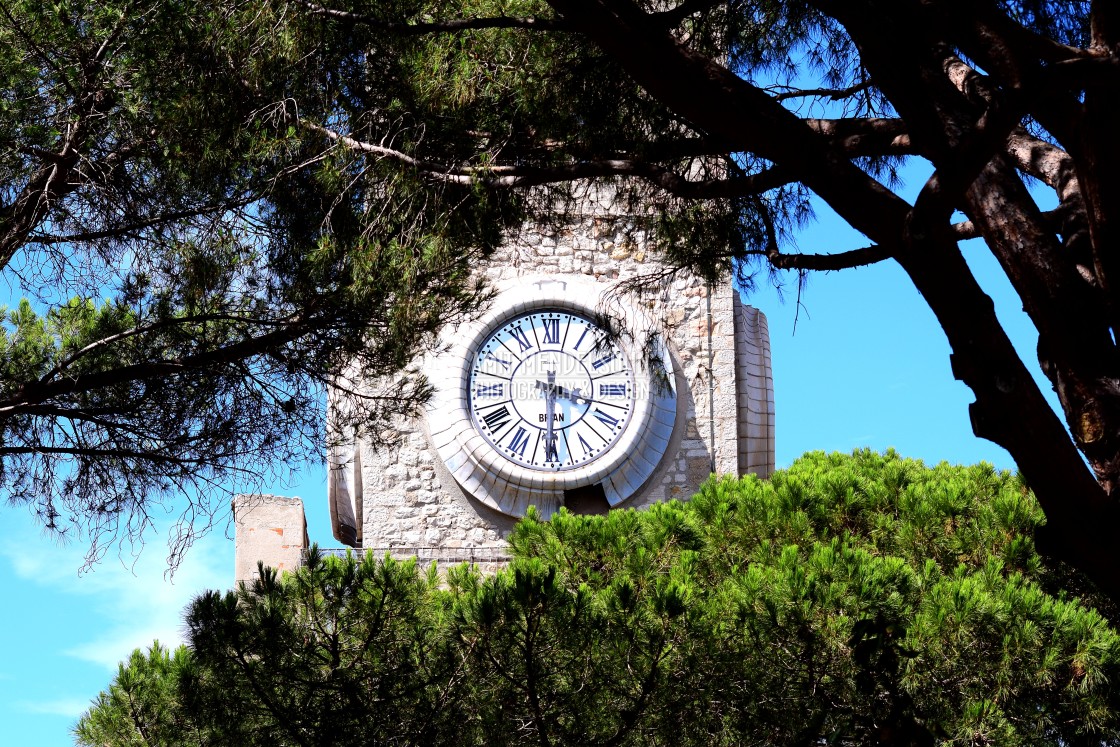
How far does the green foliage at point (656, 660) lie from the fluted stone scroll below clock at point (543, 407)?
4032 mm

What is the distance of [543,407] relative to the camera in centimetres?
1102

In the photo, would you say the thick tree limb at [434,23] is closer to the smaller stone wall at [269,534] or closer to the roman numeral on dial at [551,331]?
the roman numeral on dial at [551,331]

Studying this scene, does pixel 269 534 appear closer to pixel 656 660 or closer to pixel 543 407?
pixel 543 407

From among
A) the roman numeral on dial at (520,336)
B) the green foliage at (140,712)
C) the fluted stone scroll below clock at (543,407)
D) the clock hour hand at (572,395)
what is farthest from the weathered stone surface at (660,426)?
the green foliage at (140,712)

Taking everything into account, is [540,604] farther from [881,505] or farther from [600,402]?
[600,402]

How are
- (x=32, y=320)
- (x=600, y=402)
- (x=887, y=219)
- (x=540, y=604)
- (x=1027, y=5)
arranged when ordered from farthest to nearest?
1. (x=600, y=402)
2. (x=32, y=320)
3. (x=540, y=604)
4. (x=1027, y=5)
5. (x=887, y=219)

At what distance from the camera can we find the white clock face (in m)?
11.0

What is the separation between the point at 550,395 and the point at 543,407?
13 centimetres

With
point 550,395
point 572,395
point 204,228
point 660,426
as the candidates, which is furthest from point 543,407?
point 204,228

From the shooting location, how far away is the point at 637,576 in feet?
23.4

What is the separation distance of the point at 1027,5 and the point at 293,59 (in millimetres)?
3145

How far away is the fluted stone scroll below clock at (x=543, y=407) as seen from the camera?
10992 mm

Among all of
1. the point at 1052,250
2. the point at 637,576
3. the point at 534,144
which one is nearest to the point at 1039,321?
the point at 1052,250

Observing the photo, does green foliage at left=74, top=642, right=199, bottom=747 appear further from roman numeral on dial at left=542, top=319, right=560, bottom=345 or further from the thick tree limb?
roman numeral on dial at left=542, top=319, right=560, bottom=345
